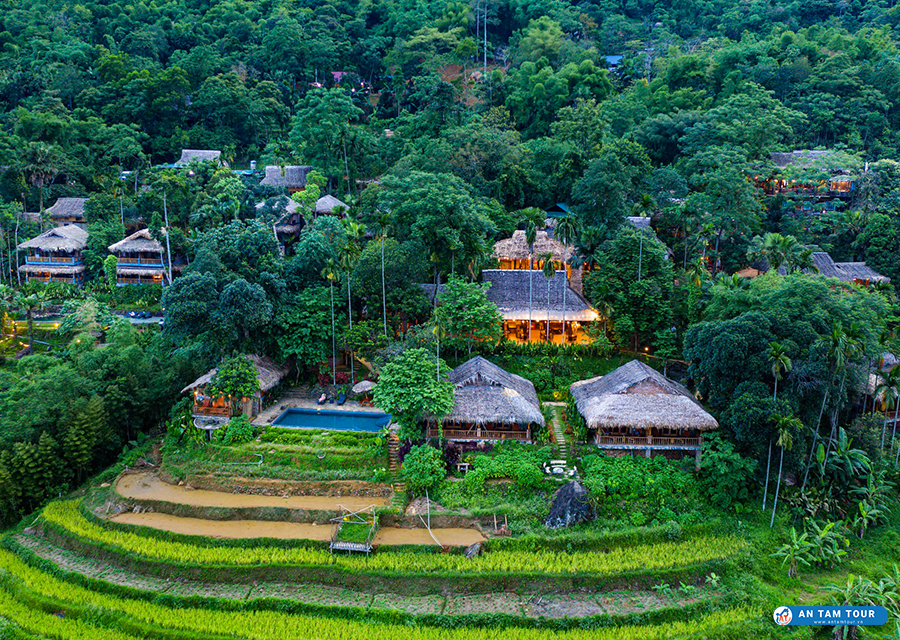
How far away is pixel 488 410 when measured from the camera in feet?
94.7

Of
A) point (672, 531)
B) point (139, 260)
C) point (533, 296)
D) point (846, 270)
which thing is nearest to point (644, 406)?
point (672, 531)

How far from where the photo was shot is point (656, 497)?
→ 1043 inches

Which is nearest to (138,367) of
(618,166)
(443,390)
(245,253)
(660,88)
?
(245,253)

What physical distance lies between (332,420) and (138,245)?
869 inches

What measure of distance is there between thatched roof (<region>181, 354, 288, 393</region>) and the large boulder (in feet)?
50.1

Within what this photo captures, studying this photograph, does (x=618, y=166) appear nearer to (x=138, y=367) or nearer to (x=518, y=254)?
(x=518, y=254)

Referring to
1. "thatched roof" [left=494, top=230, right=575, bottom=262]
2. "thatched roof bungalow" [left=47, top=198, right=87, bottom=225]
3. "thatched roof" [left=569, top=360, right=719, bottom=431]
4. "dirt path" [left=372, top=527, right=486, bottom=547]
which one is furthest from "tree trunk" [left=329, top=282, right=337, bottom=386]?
"thatched roof bungalow" [left=47, top=198, right=87, bottom=225]

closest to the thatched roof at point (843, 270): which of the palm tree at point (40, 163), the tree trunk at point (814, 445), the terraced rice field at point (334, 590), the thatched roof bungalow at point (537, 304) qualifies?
the thatched roof bungalow at point (537, 304)

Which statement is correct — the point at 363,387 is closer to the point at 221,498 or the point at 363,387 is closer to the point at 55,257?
the point at 221,498

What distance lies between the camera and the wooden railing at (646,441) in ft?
93.4

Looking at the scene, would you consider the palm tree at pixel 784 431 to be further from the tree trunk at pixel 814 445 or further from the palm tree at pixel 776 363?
the tree trunk at pixel 814 445

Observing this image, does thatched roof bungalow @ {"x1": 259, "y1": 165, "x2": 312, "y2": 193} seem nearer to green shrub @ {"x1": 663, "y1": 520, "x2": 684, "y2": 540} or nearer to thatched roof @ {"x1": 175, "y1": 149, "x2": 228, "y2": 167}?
thatched roof @ {"x1": 175, "y1": 149, "x2": 228, "y2": 167}

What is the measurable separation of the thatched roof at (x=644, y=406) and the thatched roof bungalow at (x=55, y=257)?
3697cm

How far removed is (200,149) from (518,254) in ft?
112
